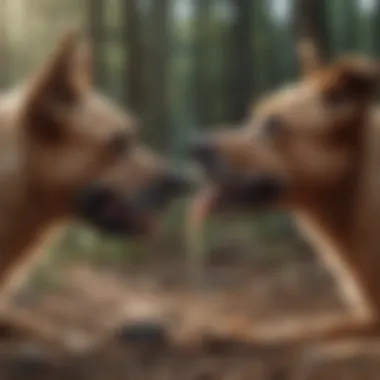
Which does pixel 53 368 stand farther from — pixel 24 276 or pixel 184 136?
pixel 184 136

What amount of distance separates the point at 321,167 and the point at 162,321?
0.30m

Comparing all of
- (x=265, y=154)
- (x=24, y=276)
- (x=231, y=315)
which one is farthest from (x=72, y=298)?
(x=265, y=154)

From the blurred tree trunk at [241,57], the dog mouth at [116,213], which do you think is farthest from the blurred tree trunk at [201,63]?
the dog mouth at [116,213]

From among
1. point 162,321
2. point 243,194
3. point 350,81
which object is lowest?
point 162,321

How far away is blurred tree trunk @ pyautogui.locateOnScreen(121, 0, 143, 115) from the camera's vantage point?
1255 millimetres

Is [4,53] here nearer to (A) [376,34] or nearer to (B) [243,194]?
(B) [243,194]

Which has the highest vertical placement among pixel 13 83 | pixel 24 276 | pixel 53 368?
pixel 13 83

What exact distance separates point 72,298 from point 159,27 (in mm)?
395

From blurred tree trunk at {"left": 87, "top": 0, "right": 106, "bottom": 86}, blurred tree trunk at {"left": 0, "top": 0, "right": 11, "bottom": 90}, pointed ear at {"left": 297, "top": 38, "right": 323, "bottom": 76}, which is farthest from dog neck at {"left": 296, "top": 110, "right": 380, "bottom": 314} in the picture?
blurred tree trunk at {"left": 0, "top": 0, "right": 11, "bottom": 90}

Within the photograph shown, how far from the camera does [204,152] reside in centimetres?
122

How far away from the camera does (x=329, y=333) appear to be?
1231 mm

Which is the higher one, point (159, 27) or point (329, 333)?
point (159, 27)

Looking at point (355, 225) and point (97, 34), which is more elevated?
point (97, 34)

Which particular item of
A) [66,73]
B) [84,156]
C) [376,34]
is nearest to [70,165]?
[84,156]
